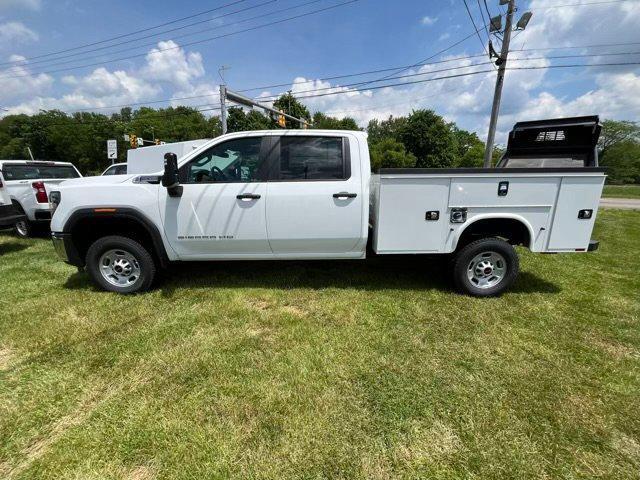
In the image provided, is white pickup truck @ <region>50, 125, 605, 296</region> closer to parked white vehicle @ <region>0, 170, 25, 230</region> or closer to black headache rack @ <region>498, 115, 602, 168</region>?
black headache rack @ <region>498, 115, 602, 168</region>

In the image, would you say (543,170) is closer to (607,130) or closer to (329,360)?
(329,360)

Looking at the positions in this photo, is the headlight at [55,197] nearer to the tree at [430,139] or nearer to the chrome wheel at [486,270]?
the chrome wheel at [486,270]

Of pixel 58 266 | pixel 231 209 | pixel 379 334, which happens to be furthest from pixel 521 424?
pixel 58 266

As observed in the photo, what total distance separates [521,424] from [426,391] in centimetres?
62

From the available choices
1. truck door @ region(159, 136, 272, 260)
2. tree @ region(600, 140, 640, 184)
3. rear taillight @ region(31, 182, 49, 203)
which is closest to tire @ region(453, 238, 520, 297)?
truck door @ region(159, 136, 272, 260)

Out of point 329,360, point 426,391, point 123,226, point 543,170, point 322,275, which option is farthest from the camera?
point 322,275

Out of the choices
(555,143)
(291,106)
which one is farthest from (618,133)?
(555,143)

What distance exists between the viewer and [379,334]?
323 centimetres

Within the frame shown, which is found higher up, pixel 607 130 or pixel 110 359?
pixel 607 130

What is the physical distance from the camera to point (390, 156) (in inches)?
1860

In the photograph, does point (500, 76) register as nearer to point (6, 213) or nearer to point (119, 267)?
point (119, 267)

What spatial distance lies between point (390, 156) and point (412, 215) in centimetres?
4598

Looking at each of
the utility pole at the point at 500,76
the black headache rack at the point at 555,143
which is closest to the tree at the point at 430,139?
the utility pole at the point at 500,76

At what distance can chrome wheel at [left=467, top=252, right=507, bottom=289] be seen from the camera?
3.96 m
